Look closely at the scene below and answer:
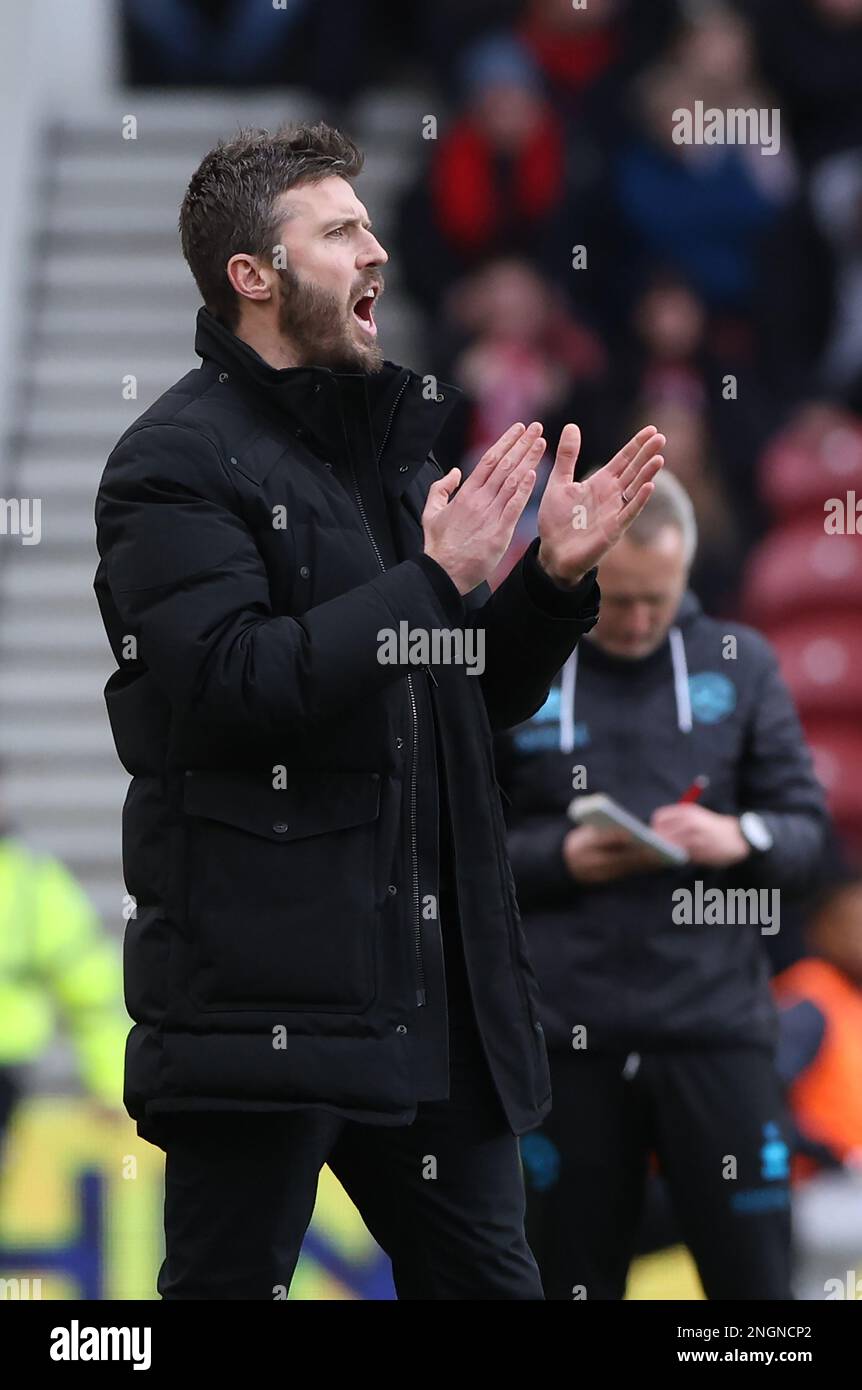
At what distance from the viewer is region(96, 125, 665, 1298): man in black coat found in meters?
2.80

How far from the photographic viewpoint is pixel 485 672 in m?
3.14

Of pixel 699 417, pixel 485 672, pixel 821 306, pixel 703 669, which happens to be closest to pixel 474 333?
pixel 699 417

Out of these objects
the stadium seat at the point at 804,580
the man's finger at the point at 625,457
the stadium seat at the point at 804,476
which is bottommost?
the man's finger at the point at 625,457

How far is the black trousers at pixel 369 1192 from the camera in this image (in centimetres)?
285

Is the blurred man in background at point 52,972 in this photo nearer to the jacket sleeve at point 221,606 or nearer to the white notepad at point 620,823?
the white notepad at point 620,823

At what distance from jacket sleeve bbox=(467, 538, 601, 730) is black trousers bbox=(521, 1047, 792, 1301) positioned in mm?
1124

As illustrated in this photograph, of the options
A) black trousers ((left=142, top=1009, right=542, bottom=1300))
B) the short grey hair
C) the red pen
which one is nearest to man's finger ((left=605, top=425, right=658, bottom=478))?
black trousers ((left=142, top=1009, right=542, bottom=1300))

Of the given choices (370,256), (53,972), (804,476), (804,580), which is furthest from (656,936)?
(804,476)

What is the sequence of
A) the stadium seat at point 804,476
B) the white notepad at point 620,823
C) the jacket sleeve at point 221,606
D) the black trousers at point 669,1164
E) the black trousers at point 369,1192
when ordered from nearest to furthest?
the jacket sleeve at point 221,606, the black trousers at point 369,1192, the white notepad at point 620,823, the black trousers at point 669,1164, the stadium seat at point 804,476

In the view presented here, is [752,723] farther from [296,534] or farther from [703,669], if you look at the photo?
[296,534]

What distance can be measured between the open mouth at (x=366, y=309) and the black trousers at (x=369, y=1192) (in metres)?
0.88

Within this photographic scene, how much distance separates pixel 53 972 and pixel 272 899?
9.72 feet

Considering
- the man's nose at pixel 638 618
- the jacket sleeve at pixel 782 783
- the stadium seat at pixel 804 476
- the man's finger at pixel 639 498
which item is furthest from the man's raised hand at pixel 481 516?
the stadium seat at pixel 804 476

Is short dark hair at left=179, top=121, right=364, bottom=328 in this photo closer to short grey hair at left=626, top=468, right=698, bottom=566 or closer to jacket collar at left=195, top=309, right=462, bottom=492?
jacket collar at left=195, top=309, right=462, bottom=492
